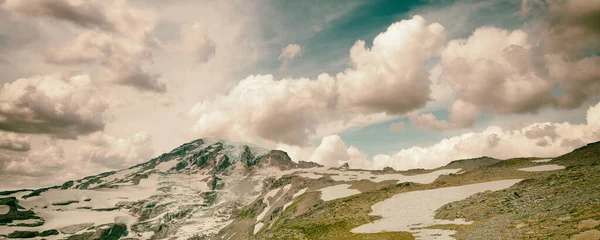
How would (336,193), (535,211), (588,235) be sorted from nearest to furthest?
1. (588,235)
2. (535,211)
3. (336,193)

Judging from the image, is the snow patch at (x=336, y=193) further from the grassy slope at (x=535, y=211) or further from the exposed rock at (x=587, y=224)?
the exposed rock at (x=587, y=224)

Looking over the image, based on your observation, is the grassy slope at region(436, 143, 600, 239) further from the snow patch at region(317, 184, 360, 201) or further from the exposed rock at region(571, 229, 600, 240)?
the snow patch at region(317, 184, 360, 201)

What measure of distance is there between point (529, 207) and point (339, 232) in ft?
99.5

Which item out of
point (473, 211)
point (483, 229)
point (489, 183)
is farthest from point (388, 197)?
point (483, 229)

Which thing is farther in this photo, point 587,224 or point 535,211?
point 535,211

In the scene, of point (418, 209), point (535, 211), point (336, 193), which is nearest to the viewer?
point (535, 211)

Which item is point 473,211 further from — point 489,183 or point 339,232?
point 489,183

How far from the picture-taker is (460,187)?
86500 millimetres

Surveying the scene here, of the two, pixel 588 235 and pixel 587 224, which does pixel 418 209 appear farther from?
pixel 588 235

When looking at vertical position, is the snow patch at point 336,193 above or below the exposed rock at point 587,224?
below

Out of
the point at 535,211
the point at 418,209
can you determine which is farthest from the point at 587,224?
the point at 418,209

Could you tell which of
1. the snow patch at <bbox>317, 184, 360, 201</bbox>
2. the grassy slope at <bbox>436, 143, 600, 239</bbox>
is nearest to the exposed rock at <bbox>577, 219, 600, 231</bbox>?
the grassy slope at <bbox>436, 143, 600, 239</bbox>

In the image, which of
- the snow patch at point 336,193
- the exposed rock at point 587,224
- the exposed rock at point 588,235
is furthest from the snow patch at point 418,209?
the snow patch at point 336,193

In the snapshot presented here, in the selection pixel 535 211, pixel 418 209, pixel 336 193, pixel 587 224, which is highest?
pixel 587 224
